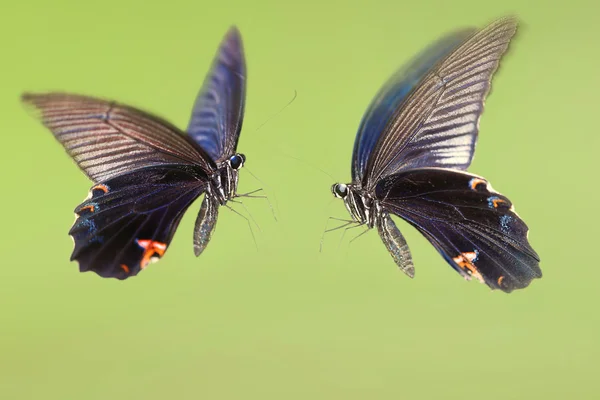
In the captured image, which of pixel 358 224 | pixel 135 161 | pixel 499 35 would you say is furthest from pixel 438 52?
pixel 135 161

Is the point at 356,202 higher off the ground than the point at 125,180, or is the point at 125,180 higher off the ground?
the point at 125,180

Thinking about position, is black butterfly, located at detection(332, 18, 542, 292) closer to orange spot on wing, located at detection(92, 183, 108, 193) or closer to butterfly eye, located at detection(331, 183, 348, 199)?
butterfly eye, located at detection(331, 183, 348, 199)

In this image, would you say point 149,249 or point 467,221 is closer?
point 149,249

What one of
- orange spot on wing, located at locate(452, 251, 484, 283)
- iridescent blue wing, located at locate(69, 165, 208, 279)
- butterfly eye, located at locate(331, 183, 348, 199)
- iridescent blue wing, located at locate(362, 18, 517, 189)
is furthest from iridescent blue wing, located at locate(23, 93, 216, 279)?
orange spot on wing, located at locate(452, 251, 484, 283)

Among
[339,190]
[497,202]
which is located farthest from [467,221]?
[339,190]

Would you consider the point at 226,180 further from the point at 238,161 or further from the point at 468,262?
the point at 468,262

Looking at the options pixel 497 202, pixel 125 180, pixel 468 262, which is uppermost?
pixel 125 180

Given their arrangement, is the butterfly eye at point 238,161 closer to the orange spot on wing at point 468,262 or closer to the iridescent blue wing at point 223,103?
the iridescent blue wing at point 223,103

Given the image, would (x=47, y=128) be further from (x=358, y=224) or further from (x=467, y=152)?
(x=467, y=152)
